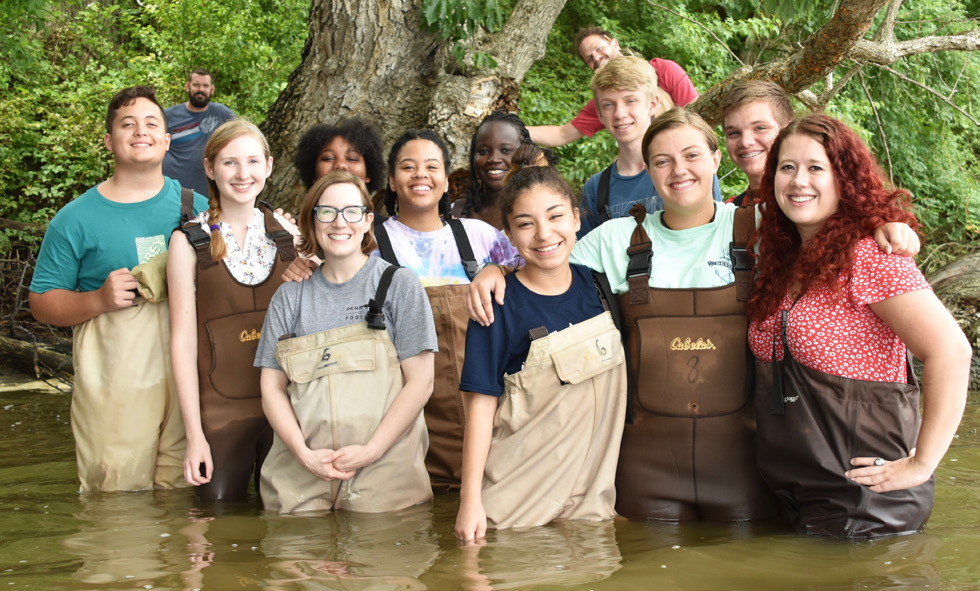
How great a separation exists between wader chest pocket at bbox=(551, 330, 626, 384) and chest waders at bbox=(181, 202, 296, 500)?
155cm

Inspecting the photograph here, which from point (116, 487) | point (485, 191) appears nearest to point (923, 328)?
point (485, 191)

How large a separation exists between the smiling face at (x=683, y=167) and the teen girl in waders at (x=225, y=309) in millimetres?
1804

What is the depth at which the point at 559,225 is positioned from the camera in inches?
139

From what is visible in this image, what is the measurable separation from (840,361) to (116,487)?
3418 millimetres

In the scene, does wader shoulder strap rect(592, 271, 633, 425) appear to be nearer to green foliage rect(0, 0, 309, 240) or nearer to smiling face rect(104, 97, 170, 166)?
smiling face rect(104, 97, 170, 166)

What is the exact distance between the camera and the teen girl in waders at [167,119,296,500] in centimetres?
416

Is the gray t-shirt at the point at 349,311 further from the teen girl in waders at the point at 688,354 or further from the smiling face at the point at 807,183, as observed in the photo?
the smiling face at the point at 807,183

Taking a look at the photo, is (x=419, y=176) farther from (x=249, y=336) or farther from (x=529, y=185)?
(x=249, y=336)

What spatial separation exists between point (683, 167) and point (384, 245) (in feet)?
4.96

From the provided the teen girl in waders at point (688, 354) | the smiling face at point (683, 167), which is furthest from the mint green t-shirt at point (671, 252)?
the smiling face at point (683, 167)

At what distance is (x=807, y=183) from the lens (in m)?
3.27

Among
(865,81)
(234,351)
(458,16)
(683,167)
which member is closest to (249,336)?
(234,351)

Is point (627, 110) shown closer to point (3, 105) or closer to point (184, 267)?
point (184, 267)

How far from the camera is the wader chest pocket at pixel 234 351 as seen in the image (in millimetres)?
4211
